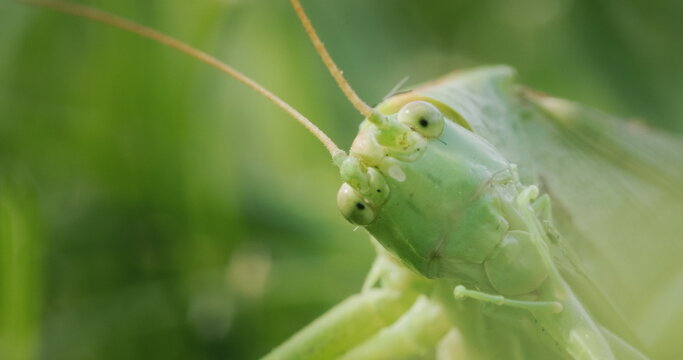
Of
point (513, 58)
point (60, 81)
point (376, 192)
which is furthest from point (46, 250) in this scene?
point (513, 58)

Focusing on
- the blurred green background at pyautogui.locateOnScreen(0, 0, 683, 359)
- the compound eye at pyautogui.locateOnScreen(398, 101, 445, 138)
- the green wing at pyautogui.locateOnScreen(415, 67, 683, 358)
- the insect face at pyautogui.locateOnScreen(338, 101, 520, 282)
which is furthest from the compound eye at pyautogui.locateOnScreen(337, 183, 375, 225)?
the blurred green background at pyautogui.locateOnScreen(0, 0, 683, 359)

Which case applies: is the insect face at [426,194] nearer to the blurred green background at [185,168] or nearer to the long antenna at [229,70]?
the long antenna at [229,70]

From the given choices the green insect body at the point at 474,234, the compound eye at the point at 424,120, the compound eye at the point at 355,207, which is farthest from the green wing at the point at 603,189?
the compound eye at the point at 355,207

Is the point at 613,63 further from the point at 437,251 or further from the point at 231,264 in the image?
the point at 437,251

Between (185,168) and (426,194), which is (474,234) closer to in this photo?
(426,194)

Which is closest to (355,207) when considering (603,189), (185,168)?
(603,189)

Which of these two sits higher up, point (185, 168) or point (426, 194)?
point (426, 194)
